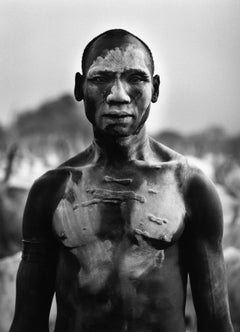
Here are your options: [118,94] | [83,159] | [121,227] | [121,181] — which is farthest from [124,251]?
[118,94]

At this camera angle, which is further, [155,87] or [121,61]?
[155,87]

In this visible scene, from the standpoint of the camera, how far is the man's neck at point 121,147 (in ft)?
7.58

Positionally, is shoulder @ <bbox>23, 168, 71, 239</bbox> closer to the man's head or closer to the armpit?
the armpit

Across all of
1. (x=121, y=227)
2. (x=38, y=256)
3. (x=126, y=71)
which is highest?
(x=126, y=71)

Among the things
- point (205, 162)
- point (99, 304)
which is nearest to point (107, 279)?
point (99, 304)

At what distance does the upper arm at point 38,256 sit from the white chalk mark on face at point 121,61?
13.0 inches

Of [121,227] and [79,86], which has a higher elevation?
[79,86]

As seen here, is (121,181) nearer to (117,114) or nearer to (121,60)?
(117,114)

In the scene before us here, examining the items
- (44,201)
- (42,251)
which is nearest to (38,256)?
(42,251)

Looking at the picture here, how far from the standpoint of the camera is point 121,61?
228 centimetres

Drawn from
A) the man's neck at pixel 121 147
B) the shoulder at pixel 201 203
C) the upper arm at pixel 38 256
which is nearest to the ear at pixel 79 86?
the man's neck at pixel 121 147

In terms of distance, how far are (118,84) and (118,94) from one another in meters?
0.03

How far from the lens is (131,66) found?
89.4 inches

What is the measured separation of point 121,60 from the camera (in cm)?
228
